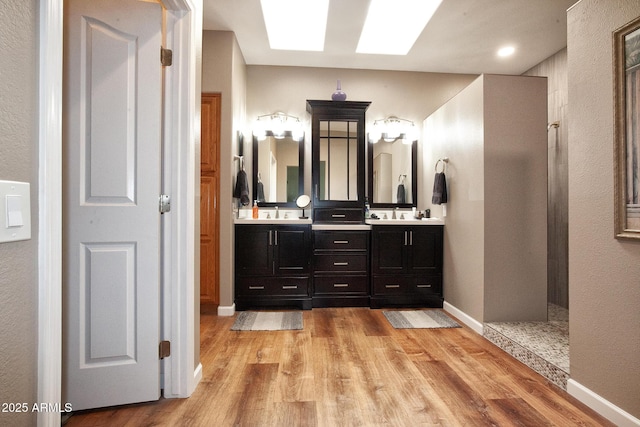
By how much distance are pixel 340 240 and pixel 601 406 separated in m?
2.34

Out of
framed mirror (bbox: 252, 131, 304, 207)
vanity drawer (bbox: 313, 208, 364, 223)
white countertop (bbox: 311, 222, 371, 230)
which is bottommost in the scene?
white countertop (bbox: 311, 222, 371, 230)

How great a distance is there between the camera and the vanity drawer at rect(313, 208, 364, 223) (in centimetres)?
386

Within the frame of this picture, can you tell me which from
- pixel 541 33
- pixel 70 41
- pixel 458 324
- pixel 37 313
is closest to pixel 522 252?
pixel 458 324

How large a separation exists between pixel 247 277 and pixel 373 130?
2387 mm

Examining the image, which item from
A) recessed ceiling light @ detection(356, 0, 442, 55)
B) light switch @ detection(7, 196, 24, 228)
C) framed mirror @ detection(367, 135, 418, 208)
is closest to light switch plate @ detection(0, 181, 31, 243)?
light switch @ detection(7, 196, 24, 228)

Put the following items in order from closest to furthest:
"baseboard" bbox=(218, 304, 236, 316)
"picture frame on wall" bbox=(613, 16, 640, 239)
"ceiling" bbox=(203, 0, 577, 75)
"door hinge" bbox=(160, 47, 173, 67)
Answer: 1. "picture frame on wall" bbox=(613, 16, 640, 239)
2. "door hinge" bbox=(160, 47, 173, 67)
3. "ceiling" bbox=(203, 0, 577, 75)
4. "baseboard" bbox=(218, 304, 236, 316)

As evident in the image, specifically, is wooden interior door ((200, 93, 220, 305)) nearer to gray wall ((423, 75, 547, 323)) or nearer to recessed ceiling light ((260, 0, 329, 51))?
recessed ceiling light ((260, 0, 329, 51))

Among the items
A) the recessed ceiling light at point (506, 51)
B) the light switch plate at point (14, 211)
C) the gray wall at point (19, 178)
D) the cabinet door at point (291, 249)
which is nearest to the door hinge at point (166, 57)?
the gray wall at point (19, 178)

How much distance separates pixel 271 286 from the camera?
3465 millimetres

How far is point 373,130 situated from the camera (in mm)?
4176

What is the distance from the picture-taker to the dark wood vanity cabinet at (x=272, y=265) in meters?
3.44

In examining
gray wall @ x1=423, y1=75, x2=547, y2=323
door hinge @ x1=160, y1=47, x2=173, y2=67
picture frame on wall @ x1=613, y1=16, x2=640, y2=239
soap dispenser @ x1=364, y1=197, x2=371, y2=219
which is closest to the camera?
picture frame on wall @ x1=613, y1=16, x2=640, y2=239

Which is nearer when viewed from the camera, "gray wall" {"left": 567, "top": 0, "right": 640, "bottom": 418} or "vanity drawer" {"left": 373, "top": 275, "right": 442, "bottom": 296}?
"gray wall" {"left": 567, "top": 0, "right": 640, "bottom": 418}

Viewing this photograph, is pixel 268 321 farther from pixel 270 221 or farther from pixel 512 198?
pixel 512 198
